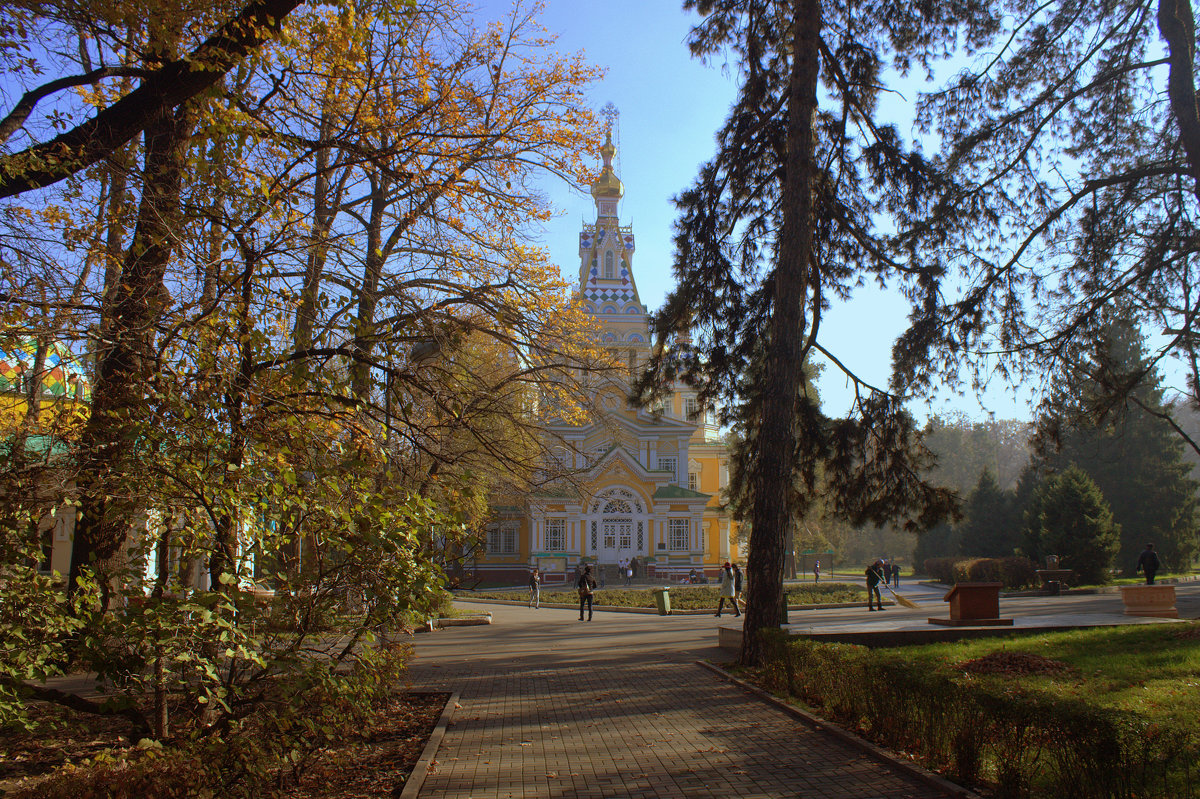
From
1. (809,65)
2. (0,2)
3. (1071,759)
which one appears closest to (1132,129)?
(809,65)

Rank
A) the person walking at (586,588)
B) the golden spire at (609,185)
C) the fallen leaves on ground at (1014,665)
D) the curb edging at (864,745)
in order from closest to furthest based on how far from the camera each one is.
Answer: the curb edging at (864,745) → the fallen leaves on ground at (1014,665) → the person walking at (586,588) → the golden spire at (609,185)

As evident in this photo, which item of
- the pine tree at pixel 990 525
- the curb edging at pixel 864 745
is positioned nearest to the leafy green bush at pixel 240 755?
the curb edging at pixel 864 745

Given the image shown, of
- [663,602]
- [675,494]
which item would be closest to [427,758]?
[663,602]

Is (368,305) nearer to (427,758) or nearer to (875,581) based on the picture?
(427,758)

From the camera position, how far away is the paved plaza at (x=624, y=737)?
6.18 metres

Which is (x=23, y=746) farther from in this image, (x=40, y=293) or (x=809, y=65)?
(x=809, y=65)

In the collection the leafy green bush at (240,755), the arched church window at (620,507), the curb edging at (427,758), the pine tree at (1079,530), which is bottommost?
the curb edging at (427,758)

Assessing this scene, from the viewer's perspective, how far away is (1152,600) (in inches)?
598

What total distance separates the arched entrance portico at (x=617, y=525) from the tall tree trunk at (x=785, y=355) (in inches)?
1185

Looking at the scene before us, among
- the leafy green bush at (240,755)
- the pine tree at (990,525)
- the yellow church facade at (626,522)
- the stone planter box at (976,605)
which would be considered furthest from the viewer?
the yellow church facade at (626,522)

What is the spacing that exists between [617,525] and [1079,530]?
21.9 m

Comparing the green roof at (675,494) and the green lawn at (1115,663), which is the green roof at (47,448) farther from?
the green roof at (675,494)

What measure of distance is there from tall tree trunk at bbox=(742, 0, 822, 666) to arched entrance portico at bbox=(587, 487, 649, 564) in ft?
98.7

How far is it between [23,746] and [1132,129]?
58.0 feet
